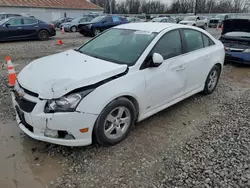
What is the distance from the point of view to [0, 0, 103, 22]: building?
2830cm

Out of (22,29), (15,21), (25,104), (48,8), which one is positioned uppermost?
(48,8)

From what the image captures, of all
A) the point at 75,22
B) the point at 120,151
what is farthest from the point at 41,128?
the point at 75,22

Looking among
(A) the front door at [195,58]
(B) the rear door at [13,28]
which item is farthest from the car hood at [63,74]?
(B) the rear door at [13,28]

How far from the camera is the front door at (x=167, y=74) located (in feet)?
10.8

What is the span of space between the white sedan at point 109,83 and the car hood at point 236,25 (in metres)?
4.91

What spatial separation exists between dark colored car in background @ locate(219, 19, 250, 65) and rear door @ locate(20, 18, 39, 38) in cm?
1086

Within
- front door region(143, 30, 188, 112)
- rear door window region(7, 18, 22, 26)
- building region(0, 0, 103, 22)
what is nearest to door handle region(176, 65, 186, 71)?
front door region(143, 30, 188, 112)

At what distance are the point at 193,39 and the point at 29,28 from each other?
12030 millimetres

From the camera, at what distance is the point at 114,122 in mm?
2986

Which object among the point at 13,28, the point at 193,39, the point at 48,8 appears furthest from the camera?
the point at 48,8

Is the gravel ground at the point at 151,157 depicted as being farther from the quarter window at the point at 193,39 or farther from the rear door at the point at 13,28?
the rear door at the point at 13,28

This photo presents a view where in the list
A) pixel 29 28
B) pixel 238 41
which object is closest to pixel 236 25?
pixel 238 41

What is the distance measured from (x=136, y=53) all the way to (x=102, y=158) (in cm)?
158

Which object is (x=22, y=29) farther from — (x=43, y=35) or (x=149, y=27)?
(x=149, y=27)
